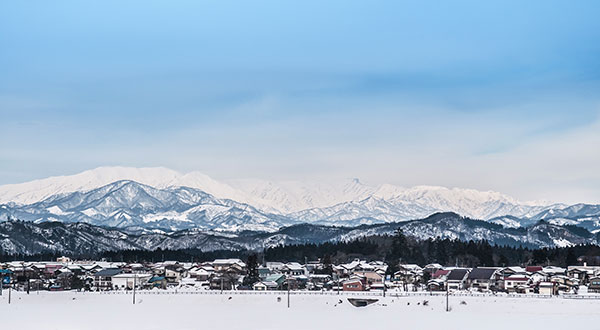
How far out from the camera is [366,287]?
91438 mm

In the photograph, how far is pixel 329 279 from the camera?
335 feet

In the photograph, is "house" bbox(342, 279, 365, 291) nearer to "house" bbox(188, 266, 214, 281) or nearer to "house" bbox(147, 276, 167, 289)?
"house" bbox(147, 276, 167, 289)

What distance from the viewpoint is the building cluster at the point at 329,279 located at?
90625 mm

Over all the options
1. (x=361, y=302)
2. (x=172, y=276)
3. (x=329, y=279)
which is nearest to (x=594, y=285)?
(x=329, y=279)

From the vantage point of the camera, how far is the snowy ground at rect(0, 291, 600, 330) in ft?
170

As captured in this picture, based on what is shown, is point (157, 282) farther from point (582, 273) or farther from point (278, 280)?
point (582, 273)

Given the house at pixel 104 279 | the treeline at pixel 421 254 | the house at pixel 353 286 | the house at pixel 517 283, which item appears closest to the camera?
the house at pixel 517 283

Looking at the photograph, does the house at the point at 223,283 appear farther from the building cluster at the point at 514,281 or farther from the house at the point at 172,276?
the building cluster at the point at 514,281

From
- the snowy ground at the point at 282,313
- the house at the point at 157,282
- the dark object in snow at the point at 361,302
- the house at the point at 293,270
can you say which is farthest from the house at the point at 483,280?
the house at the point at 157,282

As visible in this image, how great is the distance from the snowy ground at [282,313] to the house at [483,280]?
17679 millimetres

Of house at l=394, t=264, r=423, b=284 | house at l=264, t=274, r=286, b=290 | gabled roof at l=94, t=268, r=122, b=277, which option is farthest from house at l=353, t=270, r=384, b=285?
gabled roof at l=94, t=268, r=122, b=277

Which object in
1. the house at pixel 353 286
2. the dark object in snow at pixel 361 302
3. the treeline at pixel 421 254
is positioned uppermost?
the treeline at pixel 421 254

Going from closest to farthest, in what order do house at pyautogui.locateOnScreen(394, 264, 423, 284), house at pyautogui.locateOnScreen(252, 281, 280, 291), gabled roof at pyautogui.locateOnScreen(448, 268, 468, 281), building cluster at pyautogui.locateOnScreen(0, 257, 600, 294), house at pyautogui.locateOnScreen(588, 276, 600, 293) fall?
house at pyautogui.locateOnScreen(588, 276, 600, 293) < building cluster at pyautogui.locateOnScreen(0, 257, 600, 294) < house at pyautogui.locateOnScreen(252, 281, 280, 291) < gabled roof at pyautogui.locateOnScreen(448, 268, 468, 281) < house at pyautogui.locateOnScreen(394, 264, 423, 284)

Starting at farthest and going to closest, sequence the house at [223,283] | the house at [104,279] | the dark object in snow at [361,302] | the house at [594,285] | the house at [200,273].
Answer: the house at [200,273], the house at [104,279], the house at [223,283], the house at [594,285], the dark object in snow at [361,302]
